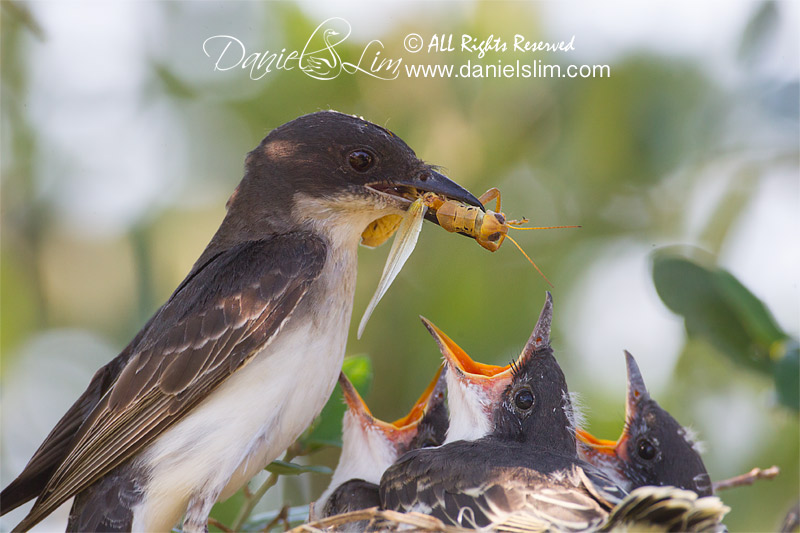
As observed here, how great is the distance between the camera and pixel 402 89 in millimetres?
5457

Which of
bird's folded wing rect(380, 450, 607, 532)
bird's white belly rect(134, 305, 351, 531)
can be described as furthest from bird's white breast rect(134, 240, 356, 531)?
bird's folded wing rect(380, 450, 607, 532)

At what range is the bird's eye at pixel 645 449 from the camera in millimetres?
4062

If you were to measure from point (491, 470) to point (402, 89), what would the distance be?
2875mm

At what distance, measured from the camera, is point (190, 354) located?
3.31 metres

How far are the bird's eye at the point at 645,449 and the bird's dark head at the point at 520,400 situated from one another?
47 cm

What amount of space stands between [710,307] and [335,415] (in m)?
1.84

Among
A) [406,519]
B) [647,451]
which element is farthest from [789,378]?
[406,519]

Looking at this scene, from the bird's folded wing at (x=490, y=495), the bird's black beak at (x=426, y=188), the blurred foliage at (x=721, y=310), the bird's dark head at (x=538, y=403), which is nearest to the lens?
the bird's folded wing at (x=490, y=495)

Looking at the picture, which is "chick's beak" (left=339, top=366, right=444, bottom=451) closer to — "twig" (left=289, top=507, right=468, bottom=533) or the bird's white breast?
the bird's white breast

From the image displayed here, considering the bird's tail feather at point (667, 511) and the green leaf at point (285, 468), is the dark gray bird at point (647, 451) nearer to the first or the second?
the bird's tail feather at point (667, 511)

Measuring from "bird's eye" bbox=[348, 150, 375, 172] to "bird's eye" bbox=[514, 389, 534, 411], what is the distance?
1.18 metres

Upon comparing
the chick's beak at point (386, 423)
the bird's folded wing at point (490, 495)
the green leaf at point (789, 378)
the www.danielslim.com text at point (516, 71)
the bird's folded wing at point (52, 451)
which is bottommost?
the bird's folded wing at point (52, 451)

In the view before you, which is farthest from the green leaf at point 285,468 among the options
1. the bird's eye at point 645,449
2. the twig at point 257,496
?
the bird's eye at point 645,449

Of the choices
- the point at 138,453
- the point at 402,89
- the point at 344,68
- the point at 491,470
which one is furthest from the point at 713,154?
the point at 138,453
